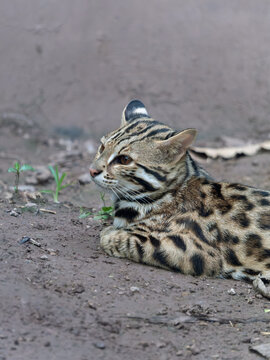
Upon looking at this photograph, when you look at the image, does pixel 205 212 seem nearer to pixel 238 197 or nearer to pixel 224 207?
pixel 224 207

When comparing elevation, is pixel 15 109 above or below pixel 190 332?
below

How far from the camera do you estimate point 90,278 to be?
19.0 feet

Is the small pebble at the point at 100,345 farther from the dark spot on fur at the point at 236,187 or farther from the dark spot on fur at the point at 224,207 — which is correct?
the dark spot on fur at the point at 236,187

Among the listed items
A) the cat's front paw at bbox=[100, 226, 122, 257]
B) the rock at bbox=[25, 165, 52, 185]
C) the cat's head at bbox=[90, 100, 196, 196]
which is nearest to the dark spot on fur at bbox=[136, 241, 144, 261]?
the cat's front paw at bbox=[100, 226, 122, 257]

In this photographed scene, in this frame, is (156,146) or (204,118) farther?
(204,118)

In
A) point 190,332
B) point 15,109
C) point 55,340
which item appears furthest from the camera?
point 15,109

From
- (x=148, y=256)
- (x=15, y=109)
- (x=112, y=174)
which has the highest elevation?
(x=112, y=174)

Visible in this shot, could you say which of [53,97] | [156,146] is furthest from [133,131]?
[53,97]

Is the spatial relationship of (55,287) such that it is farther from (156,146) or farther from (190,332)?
(156,146)

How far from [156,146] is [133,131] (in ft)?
1.32

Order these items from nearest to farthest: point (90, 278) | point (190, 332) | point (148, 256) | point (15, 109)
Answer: point (190, 332) < point (90, 278) < point (148, 256) < point (15, 109)

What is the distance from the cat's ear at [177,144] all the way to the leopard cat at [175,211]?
1 centimetres

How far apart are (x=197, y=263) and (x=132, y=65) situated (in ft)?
27.9

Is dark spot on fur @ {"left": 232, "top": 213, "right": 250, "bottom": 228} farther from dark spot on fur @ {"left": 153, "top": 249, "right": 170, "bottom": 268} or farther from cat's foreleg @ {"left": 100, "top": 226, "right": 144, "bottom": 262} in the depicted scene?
cat's foreleg @ {"left": 100, "top": 226, "right": 144, "bottom": 262}
